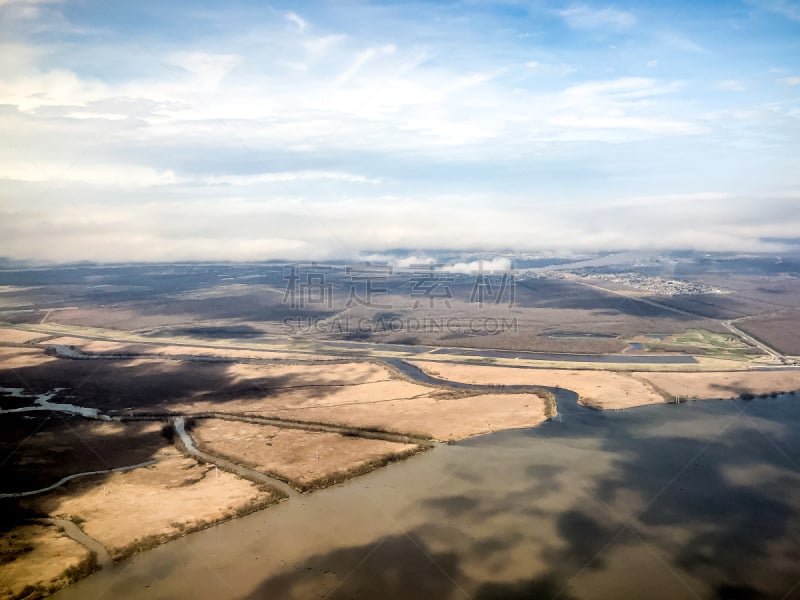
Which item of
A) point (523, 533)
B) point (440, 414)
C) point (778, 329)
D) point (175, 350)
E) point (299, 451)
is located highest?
point (778, 329)

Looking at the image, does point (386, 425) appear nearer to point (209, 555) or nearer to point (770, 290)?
point (209, 555)

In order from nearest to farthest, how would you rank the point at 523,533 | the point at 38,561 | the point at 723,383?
the point at 38,561 → the point at 523,533 → the point at 723,383

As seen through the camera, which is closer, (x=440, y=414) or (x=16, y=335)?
(x=440, y=414)

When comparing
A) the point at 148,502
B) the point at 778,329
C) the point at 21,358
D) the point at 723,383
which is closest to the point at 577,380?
the point at 723,383

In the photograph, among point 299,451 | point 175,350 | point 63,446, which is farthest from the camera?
point 175,350

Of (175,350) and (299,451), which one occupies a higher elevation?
(175,350)

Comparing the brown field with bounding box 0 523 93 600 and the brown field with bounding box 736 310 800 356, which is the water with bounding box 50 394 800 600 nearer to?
the brown field with bounding box 0 523 93 600

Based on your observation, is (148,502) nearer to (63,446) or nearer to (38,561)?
(38,561)
